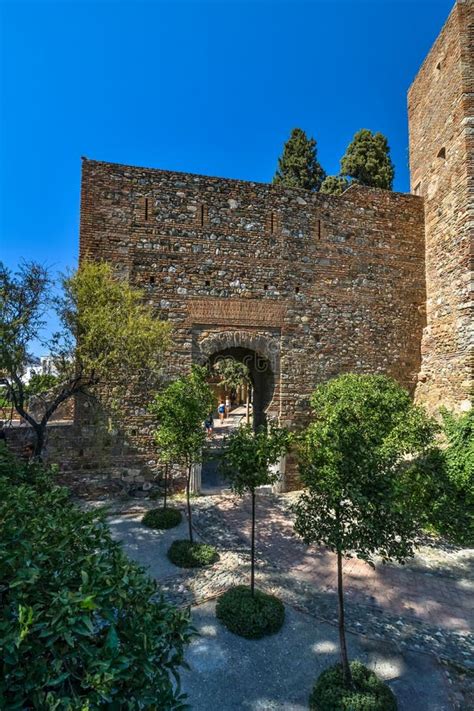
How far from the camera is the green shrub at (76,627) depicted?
4.56 feet

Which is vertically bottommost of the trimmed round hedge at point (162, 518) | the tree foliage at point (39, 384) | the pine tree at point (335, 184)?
the trimmed round hedge at point (162, 518)

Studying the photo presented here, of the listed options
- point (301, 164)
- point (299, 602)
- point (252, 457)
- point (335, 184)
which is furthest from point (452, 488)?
point (301, 164)

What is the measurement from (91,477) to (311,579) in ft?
17.7

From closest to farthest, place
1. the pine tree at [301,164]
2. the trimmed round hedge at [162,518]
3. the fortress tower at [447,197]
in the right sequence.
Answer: the trimmed round hedge at [162,518] < the fortress tower at [447,197] < the pine tree at [301,164]

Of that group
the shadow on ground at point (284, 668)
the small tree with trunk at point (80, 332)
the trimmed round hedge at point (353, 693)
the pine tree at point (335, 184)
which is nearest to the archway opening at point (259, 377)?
the small tree with trunk at point (80, 332)

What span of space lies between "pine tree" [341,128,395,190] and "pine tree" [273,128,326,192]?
8.19 feet

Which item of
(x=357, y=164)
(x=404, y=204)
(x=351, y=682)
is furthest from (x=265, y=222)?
(x=357, y=164)

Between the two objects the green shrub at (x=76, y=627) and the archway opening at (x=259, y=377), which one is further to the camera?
the archway opening at (x=259, y=377)

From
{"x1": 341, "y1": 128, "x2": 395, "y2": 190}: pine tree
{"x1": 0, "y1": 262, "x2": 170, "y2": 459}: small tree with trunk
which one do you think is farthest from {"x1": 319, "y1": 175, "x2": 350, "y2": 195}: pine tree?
{"x1": 0, "y1": 262, "x2": 170, "y2": 459}: small tree with trunk

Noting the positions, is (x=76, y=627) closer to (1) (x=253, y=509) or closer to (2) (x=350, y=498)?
(2) (x=350, y=498)

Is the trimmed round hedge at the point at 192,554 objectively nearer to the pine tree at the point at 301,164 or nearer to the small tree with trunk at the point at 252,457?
the small tree with trunk at the point at 252,457

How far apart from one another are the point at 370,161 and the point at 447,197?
32.4 ft

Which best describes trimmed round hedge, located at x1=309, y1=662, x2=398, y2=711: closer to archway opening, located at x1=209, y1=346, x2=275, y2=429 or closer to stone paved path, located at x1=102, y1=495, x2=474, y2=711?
stone paved path, located at x1=102, y1=495, x2=474, y2=711

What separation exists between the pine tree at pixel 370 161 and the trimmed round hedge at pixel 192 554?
17.8 meters
